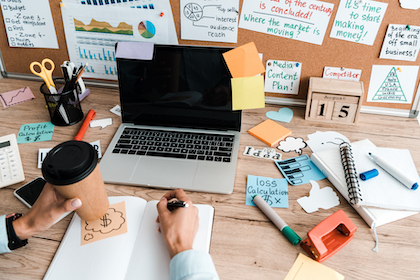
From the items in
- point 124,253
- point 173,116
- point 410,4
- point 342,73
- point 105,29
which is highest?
point 410,4

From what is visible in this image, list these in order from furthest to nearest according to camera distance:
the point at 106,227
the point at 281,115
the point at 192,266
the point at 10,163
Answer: the point at 281,115
the point at 10,163
the point at 106,227
the point at 192,266

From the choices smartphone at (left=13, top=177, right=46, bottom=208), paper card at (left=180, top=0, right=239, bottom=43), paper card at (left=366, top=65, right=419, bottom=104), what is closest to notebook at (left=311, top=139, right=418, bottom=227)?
paper card at (left=366, top=65, right=419, bottom=104)

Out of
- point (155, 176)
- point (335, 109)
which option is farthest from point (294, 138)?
point (155, 176)

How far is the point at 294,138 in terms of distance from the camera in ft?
3.17

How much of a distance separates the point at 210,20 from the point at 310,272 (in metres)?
0.80

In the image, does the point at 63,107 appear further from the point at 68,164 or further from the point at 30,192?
the point at 68,164

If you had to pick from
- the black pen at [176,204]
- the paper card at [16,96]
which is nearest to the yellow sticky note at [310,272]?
the black pen at [176,204]

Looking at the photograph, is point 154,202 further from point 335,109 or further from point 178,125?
point 335,109

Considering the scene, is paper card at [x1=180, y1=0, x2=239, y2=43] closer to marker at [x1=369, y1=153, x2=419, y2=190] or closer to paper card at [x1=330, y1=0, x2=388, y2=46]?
paper card at [x1=330, y1=0, x2=388, y2=46]

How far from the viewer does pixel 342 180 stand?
2.56ft

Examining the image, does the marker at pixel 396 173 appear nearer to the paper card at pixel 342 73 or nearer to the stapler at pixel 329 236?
the stapler at pixel 329 236

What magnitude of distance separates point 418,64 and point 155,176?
882mm

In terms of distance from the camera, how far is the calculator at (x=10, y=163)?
0.81 m

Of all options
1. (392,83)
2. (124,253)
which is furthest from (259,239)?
(392,83)
